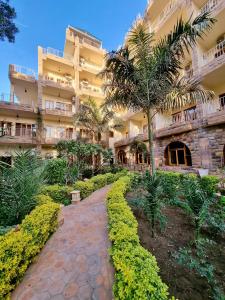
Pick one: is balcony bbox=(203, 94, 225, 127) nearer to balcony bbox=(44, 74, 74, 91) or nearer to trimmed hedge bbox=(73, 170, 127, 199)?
trimmed hedge bbox=(73, 170, 127, 199)

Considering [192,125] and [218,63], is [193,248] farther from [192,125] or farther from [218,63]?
[218,63]

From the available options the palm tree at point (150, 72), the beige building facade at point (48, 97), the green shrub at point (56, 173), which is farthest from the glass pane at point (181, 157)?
the beige building facade at point (48, 97)

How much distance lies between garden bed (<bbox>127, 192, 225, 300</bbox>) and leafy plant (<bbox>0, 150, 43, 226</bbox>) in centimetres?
354

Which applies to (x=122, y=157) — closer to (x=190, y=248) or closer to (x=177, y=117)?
(x=177, y=117)

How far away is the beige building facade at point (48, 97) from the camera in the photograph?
672 inches

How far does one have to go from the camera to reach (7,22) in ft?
38.3

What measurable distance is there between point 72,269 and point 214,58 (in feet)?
45.3

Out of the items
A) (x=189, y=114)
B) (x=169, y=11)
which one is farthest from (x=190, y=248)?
(x=169, y=11)

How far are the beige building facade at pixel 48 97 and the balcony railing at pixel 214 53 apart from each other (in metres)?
9.34

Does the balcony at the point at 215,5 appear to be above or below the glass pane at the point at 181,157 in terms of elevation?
above

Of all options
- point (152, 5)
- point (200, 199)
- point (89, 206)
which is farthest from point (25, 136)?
point (152, 5)

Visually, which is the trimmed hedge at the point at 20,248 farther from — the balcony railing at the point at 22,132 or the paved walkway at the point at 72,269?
the balcony railing at the point at 22,132

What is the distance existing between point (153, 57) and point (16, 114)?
16119 millimetres

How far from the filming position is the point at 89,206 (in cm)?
696
